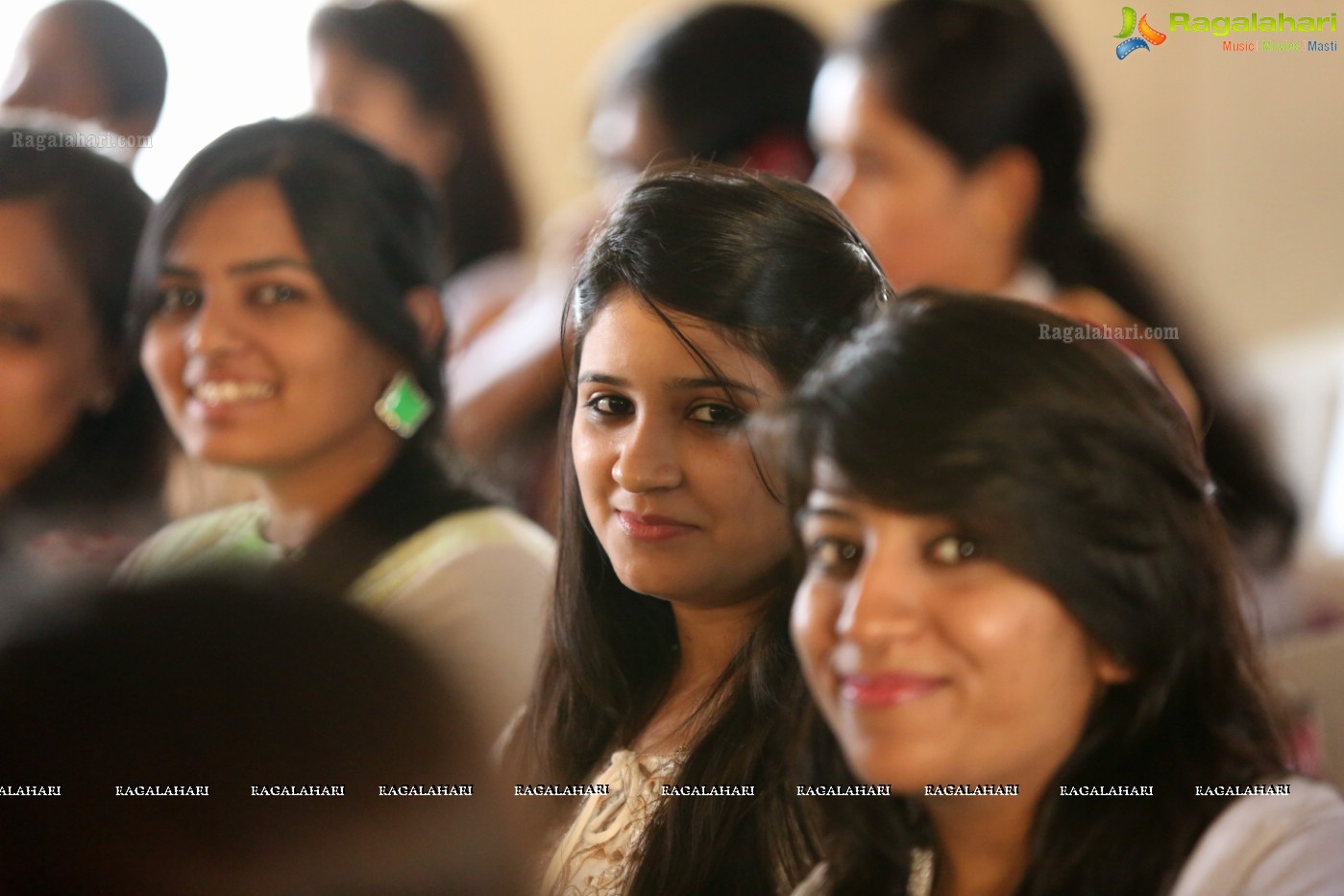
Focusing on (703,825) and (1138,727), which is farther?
(703,825)

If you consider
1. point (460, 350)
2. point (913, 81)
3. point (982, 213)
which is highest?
point (913, 81)

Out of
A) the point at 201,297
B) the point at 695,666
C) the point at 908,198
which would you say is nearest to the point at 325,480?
the point at 201,297

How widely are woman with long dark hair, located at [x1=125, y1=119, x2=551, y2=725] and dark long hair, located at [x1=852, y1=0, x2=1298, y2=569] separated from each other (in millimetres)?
586

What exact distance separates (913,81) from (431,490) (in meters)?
0.71

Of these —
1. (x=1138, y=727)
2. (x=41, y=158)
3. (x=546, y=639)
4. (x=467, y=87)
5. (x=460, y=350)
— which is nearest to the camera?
(x=1138, y=727)

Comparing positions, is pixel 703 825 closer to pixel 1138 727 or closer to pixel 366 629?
pixel 1138 727

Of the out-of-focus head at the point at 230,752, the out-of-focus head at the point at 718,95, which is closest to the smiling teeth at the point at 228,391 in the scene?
the out-of-focus head at the point at 718,95

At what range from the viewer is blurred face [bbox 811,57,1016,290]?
168cm

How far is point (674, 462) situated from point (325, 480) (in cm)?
Result: 65

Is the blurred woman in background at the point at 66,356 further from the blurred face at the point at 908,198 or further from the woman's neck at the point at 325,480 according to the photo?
the blurred face at the point at 908,198

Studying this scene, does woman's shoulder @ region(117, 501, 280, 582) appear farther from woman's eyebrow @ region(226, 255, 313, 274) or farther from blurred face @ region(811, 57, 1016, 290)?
blurred face @ region(811, 57, 1016, 290)

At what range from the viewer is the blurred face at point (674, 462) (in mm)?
932

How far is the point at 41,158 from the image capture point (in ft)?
5.28

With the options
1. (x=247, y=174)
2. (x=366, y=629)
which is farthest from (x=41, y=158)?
(x=366, y=629)
